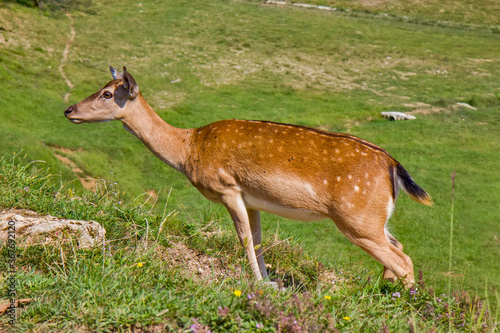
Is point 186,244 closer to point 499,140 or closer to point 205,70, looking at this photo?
point 499,140

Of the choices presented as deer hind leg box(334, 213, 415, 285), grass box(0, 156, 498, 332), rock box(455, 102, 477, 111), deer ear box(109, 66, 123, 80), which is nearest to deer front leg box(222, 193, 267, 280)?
grass box(0, 156, 498, 332)

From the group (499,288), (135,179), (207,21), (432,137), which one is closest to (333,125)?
(432,137)

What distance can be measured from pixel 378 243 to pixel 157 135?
8.10 ft

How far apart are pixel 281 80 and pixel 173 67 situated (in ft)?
8.11

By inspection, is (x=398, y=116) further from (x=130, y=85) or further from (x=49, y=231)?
(x=49, y=231)

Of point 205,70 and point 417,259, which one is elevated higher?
point 205,70

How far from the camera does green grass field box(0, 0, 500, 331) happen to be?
7480 mm

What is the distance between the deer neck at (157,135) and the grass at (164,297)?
0.74 m

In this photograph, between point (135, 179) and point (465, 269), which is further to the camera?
point (135, 179)

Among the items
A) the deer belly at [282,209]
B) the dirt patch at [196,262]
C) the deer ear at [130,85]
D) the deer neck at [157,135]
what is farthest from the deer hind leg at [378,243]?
the deer ear at [130,85]

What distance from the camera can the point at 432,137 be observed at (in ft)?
32.3

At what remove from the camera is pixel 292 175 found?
4.93 meters

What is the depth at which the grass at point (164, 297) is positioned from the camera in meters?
3.63

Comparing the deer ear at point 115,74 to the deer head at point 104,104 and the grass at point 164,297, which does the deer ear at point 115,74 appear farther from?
the grass at point 164,297
